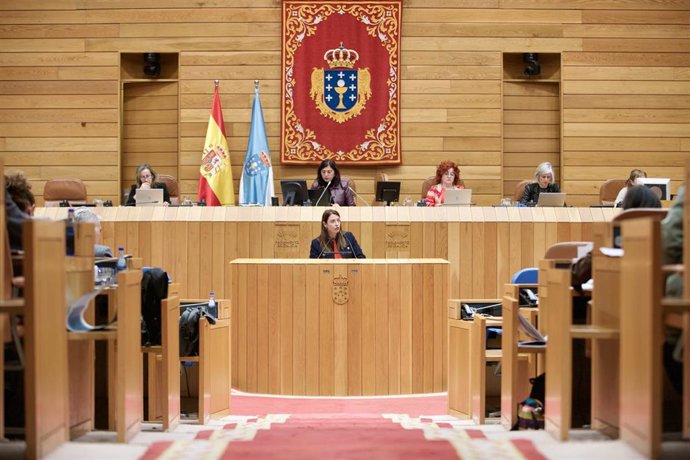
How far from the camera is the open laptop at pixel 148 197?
7.83m

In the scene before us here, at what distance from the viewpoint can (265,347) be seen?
252 inches

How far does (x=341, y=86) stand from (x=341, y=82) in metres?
0.04

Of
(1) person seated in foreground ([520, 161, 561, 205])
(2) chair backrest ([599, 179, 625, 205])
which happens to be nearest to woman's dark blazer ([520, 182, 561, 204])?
(1) person seated in foreground ([520, 161, 561, 205])

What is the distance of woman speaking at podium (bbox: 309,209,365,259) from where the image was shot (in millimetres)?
7059

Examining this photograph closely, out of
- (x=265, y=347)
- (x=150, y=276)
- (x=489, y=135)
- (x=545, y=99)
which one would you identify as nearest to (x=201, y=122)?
(x=489, y=135)

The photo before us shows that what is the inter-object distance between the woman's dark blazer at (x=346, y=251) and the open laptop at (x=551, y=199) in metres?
1.64

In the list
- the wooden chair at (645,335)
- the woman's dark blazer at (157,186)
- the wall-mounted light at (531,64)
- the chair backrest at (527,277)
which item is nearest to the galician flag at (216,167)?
the woman's dark blazer at (157,186)

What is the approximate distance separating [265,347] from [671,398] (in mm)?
3111

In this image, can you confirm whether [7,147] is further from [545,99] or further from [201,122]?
[545,99]

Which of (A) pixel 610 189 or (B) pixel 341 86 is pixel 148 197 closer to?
(B) pixel 341 86

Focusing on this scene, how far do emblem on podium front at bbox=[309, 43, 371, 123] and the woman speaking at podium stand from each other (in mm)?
3054

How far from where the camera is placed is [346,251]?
7102 mm

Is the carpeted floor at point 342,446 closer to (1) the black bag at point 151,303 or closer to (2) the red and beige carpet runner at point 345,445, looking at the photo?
(2) the red and beige carpet runner at point 345,445

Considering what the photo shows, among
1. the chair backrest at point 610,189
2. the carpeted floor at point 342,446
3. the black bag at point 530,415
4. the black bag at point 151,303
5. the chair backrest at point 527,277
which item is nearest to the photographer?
the carpeted floor at point 342,446
